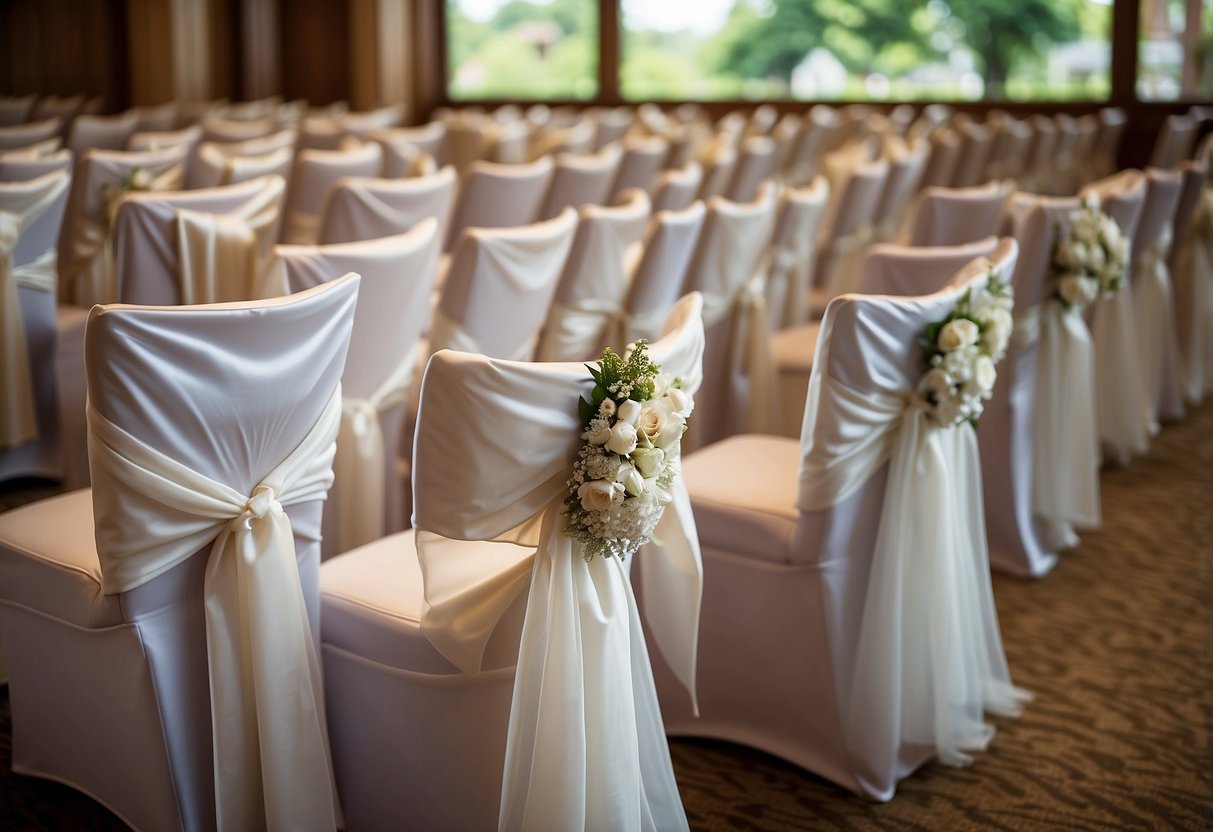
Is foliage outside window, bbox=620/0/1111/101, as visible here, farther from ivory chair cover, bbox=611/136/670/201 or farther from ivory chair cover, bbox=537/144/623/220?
ivory chair cover, bbox=537/144/623/220

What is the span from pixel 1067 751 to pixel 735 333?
69.5 inches

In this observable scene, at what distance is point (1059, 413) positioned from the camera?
153 inches

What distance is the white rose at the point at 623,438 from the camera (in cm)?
183

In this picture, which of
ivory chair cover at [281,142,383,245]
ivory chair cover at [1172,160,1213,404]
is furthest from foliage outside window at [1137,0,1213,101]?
ivory chair cover at [281,142,383,245]

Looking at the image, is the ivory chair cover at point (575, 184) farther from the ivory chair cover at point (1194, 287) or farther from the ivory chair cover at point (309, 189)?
the ivory chair cover at point (1194, 287)

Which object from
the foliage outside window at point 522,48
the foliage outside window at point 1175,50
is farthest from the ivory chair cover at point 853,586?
the foliage outside window at point 522,48

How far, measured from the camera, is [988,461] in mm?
3799

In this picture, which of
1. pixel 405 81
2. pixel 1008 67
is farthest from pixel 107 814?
pixel 405 81

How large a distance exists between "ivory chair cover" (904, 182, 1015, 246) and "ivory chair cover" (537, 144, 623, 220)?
1605 mm

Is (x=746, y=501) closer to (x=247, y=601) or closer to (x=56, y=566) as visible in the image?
(x=247, y=601)

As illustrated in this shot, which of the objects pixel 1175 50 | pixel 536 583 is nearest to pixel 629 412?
pixel 536 583

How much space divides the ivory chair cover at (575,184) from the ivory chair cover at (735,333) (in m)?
1.22

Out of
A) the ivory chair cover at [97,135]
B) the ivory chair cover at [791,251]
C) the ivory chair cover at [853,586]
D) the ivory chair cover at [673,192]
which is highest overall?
the ivory chair cover at [97,135]

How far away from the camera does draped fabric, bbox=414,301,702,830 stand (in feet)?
6.02
